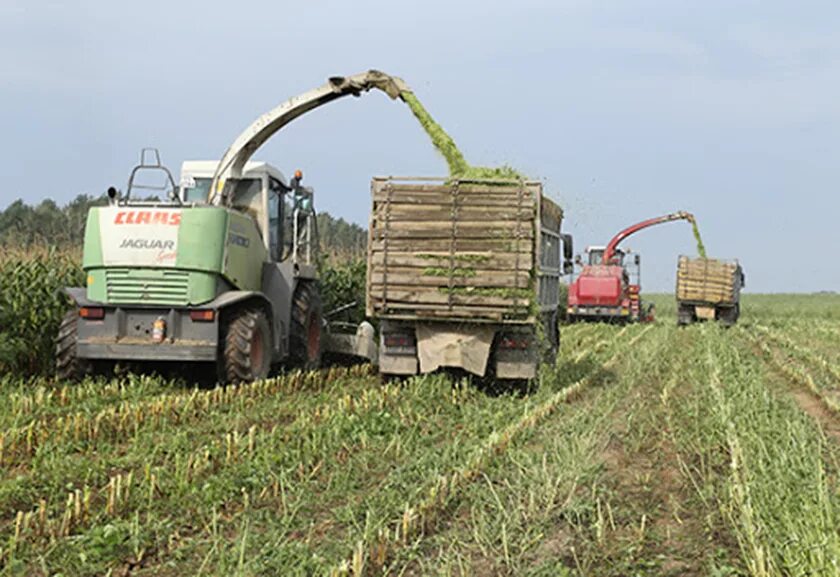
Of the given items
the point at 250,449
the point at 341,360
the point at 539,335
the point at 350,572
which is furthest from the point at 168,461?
the point at 341,360

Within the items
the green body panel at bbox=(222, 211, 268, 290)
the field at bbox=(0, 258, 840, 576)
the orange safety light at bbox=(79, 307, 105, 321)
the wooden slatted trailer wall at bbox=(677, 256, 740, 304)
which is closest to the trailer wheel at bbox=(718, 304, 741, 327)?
the wooden slatted trailer wall at bbox=(677, 256, 740, 304)

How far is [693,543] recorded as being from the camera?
4.47 meters

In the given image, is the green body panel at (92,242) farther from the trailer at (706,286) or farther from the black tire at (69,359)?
the trailer at (706,286)

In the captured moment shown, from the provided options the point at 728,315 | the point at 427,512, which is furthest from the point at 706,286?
the point at 427,512

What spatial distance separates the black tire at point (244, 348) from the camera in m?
9.20

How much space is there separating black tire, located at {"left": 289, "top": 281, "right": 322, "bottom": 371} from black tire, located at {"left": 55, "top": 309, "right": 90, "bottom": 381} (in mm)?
2441

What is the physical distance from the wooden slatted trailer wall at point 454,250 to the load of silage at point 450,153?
1.10 feet

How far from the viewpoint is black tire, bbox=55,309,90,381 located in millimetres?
9328

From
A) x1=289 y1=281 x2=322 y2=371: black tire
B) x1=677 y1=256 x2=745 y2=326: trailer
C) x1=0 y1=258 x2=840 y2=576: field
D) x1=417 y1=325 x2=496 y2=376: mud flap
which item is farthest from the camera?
x1=677 y1=256 x2=745 y2=326: trailer

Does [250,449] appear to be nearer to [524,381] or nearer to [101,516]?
[101,516]

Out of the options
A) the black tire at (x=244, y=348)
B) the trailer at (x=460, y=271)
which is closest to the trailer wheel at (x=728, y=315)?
the trailer at (x=460, y=271)

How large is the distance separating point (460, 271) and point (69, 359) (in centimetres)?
410

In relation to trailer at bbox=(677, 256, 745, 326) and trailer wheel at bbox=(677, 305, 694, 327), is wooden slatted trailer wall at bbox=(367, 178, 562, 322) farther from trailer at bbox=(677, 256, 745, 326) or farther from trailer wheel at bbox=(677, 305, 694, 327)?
trailer wheel at bbox=(677, 305, 694, 327)

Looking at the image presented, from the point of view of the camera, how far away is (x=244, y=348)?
30.2ft
